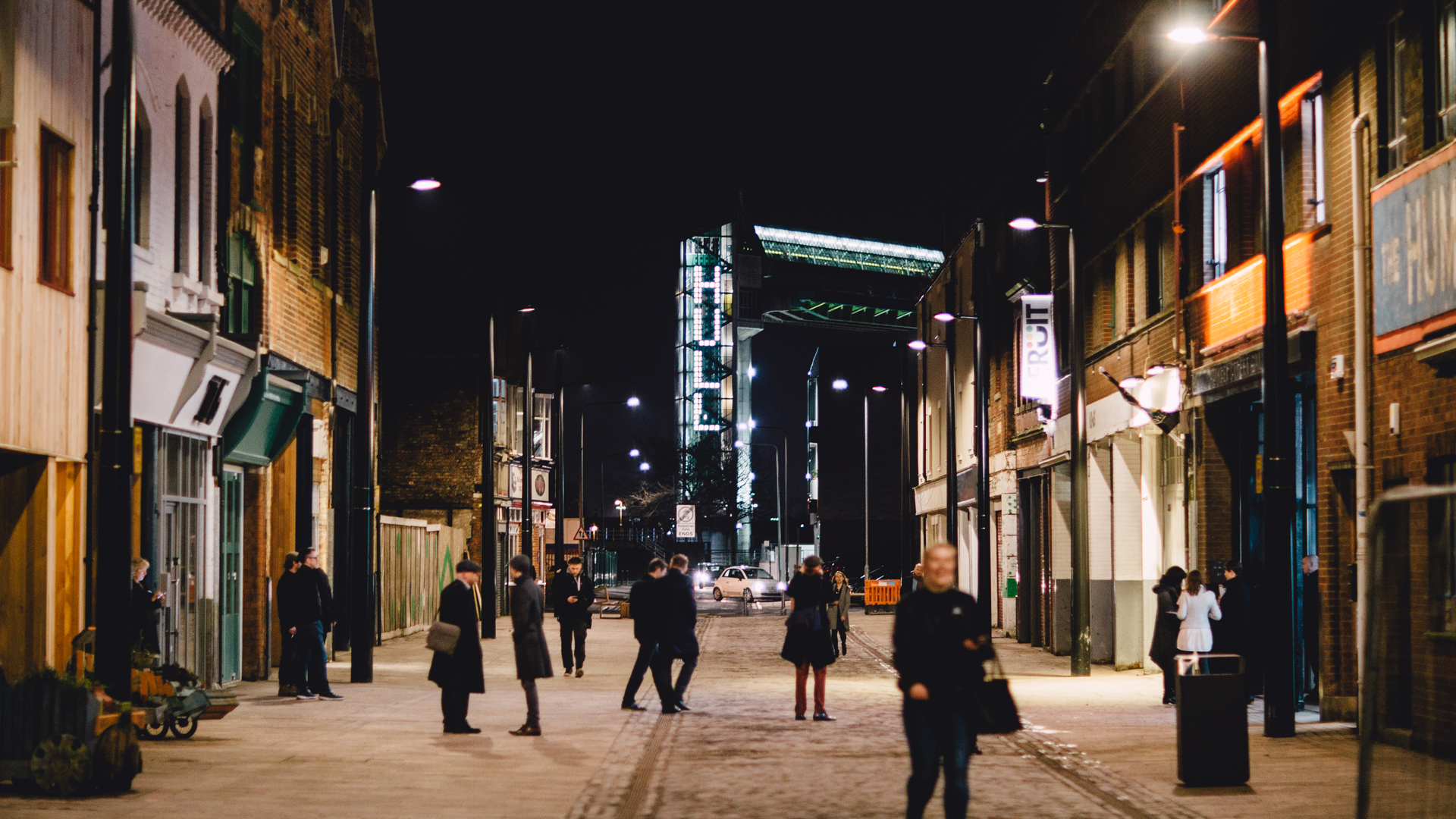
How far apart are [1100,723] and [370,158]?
11.9 metres

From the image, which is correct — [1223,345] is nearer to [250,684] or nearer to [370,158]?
[370,158]

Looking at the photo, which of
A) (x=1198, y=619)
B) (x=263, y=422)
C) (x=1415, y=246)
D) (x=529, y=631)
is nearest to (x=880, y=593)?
(x=263, y=422)

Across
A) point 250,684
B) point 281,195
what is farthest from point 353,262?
point 250,684

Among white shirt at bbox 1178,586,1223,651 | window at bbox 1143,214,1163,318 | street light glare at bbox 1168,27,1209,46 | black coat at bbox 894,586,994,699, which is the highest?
street light glare at bbox 1168,27,1209,46

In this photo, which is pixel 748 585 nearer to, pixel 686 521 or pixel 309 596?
pixel 686 521

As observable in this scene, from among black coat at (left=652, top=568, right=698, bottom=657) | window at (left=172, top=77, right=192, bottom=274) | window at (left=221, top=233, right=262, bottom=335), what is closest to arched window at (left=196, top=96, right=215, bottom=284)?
window at (left=172, top=77, right=192, bottom=274)

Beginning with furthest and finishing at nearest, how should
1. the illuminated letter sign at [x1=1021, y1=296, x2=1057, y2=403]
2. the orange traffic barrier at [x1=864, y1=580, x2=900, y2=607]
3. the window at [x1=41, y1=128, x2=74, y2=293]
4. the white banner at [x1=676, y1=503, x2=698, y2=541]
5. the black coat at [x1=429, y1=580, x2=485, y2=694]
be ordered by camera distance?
the white banner at [x1=676, y1=503, x2=698, y2=541] < the orange traffic barrier at [x1=864, y1=580, x2=900, y2=607] < the illuminated letter sign at [x1=1021, y1=296, x2=1057, y2=403] < the black coat at [x1=429, y1=580, x2=485, y2=694] < the window at [x1=41, y1=128, x2=74, y2=293]

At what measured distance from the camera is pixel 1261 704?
1955cm

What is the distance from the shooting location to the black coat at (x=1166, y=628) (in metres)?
19.5

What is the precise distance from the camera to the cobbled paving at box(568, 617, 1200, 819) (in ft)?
37.1

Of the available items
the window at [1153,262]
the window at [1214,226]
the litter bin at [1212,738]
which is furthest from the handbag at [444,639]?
the window at [1153,262]

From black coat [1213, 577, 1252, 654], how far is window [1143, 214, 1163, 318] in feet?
20.3

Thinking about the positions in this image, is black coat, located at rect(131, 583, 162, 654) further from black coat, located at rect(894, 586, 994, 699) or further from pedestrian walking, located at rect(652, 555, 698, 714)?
black coat, located at rect(894, 586, 994, 699)

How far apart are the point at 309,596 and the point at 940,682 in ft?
38.5
